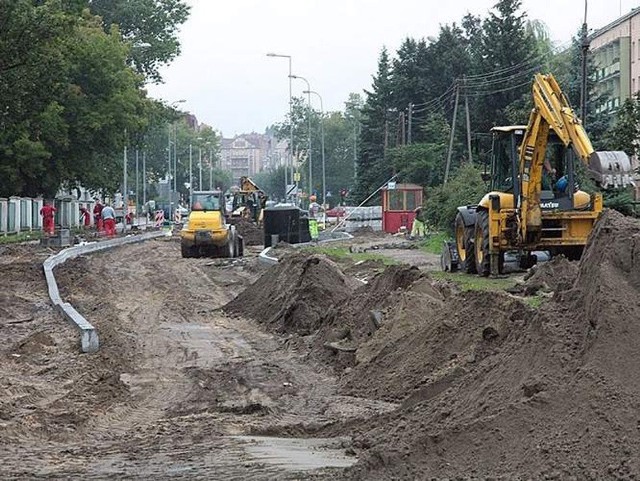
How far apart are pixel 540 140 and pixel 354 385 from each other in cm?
991

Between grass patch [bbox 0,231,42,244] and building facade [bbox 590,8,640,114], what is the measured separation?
4354 cm

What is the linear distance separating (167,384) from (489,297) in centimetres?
378

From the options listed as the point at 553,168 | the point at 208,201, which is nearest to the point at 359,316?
the point at 553,168

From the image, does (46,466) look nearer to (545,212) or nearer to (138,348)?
(138,348)

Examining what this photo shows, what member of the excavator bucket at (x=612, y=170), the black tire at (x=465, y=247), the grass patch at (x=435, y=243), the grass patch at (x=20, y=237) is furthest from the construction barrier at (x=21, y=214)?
the excavator bucket at (x=612, y=170)

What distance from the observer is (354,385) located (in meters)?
12.6

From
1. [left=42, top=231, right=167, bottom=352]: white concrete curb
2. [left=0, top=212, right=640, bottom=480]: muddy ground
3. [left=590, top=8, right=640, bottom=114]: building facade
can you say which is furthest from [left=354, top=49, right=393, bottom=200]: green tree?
[left=0, top=212, right=640, bottom=480]: muddy ground

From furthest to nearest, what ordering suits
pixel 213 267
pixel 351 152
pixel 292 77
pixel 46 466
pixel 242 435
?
pixel 351 152, pixel 292 77, pixel 213 267, pixel 242 435, pixel 46 466

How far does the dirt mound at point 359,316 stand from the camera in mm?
14867

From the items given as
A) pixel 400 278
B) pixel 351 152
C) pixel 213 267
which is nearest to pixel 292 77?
pixel 213 267

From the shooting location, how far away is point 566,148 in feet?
70.5

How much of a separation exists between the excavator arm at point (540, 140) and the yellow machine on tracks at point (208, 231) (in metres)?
18.3

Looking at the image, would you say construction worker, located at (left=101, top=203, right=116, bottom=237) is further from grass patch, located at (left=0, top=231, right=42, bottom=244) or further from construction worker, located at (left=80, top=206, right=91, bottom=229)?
construction worker, located at (left=80, top=206, right=91, bottom=229)

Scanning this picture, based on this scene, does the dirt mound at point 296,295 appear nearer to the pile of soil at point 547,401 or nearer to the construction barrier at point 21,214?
the pile of soil at point 547,401
